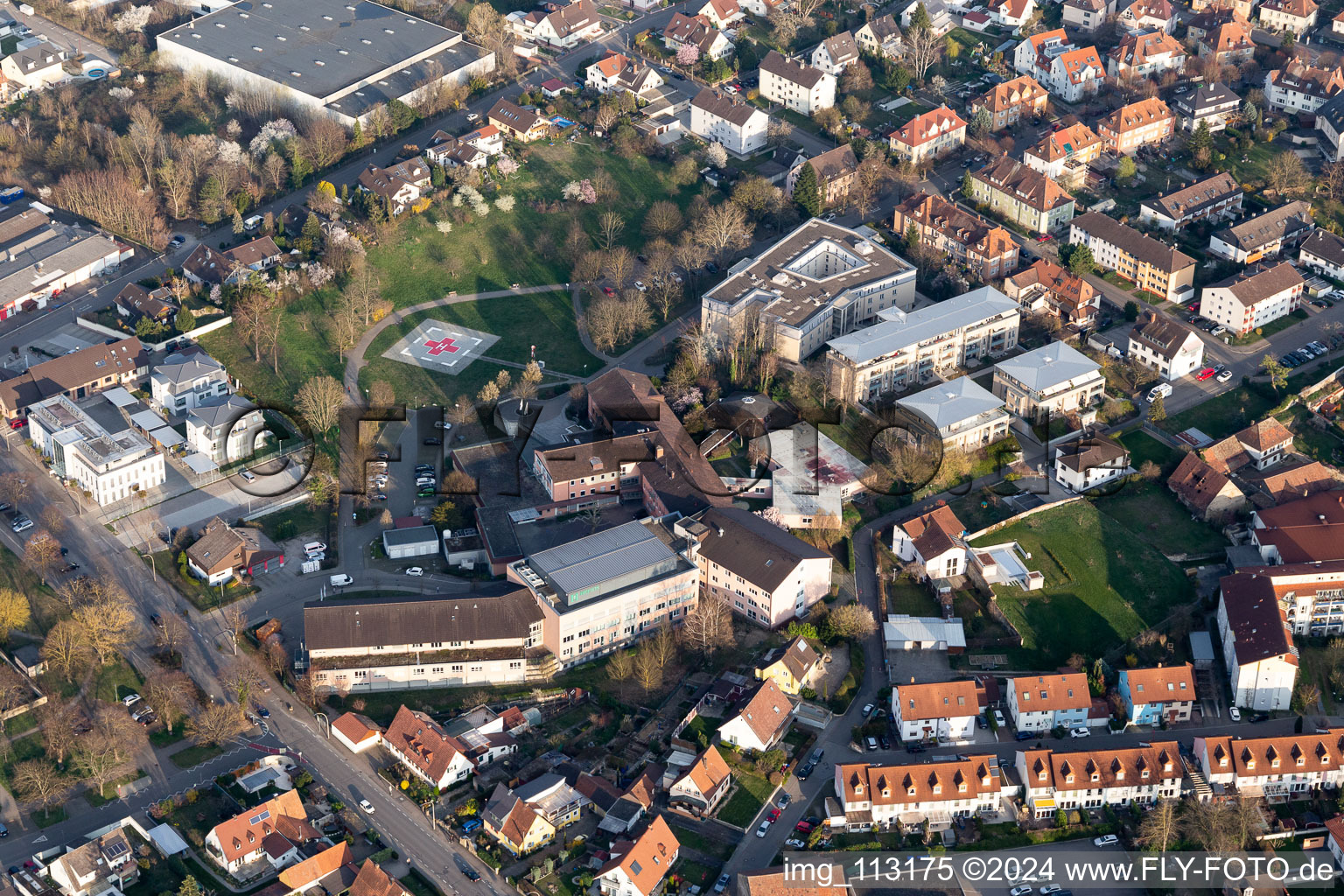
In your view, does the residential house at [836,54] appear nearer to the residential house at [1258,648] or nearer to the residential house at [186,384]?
the residential house at [186,384]

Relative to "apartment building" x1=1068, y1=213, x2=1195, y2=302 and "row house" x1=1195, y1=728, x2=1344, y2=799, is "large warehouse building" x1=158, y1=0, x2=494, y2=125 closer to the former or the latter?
"apartment building" x1=1068, y1=213, x2=1195, y2=302

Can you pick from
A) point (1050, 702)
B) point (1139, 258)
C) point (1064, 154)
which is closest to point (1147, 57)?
point (1064, 154)

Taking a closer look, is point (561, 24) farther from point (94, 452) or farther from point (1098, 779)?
point (1098, 779)

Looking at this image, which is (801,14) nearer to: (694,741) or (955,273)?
(955,273)

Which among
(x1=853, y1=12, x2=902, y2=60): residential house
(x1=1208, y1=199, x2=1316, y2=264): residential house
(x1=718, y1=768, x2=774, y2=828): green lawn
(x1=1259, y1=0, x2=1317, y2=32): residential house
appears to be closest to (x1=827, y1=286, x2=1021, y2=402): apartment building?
(x1=1208, y1=199, x2=1316, y2=264): residential house

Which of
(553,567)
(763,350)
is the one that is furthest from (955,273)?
(553,567)

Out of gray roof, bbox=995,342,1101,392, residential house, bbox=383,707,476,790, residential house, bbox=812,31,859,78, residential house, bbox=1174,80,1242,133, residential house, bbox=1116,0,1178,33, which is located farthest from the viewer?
residential house, bbox=1116,0,1178,33

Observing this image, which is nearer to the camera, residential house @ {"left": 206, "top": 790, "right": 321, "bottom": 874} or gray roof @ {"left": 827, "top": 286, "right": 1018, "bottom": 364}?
residential house @ {"left": 206, "top": 790, "right": 321, "bottom": 874}
